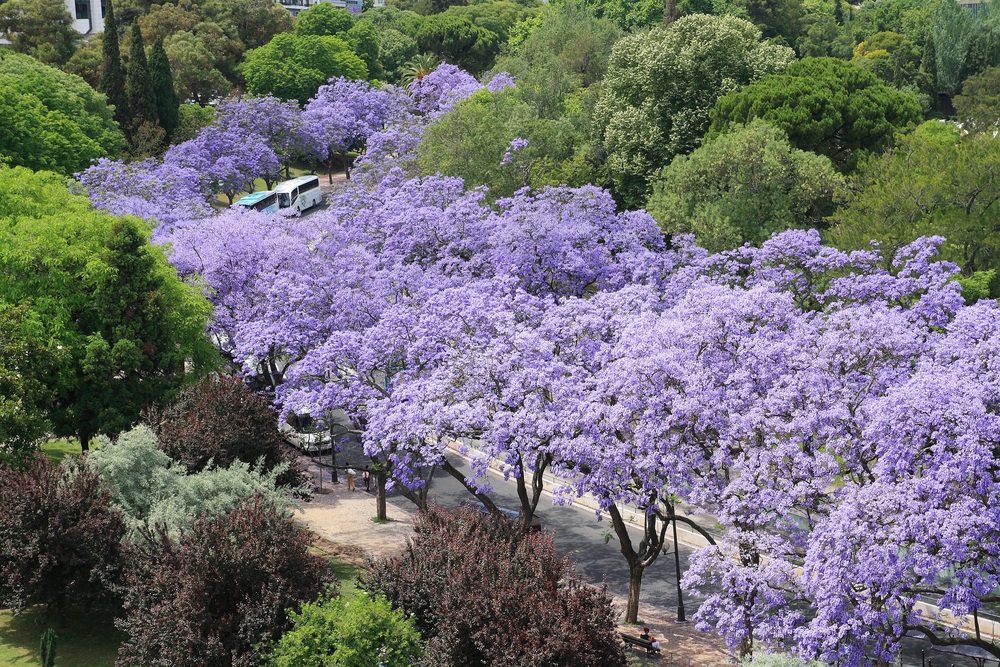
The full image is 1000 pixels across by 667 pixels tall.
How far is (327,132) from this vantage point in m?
87.2

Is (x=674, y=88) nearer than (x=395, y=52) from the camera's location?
Yes

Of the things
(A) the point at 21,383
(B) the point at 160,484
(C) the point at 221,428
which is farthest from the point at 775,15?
(B) the point at 160,484

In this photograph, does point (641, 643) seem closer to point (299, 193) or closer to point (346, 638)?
point (346, 638)

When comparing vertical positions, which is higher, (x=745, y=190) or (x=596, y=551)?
(x=745, y=190)

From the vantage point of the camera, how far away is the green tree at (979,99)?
77.0 m

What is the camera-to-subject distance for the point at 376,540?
111ft

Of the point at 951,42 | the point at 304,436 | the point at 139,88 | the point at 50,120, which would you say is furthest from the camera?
the point at 951,42

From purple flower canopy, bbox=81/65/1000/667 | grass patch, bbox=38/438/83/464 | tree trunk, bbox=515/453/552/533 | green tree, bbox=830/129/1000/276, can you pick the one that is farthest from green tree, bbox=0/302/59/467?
green tree, bbox=830/129/1000/276

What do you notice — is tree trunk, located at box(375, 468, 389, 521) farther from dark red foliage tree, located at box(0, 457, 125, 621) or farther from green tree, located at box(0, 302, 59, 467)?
dark red foliage tree, located at box(0, 457, 125, 621)

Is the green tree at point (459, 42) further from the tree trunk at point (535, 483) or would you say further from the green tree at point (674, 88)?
the tree trunk at point (535, 483)

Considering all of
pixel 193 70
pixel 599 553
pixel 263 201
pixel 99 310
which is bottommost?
pixel 599 553

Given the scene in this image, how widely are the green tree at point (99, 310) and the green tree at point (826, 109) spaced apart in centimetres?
2447

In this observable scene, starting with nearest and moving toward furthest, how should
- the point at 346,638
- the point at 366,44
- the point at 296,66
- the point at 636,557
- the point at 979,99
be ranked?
the point at 346,638
the point at 636,557
the point at 979,99
the point at 296,66
the point at 366,44

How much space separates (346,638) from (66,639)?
8879mm
